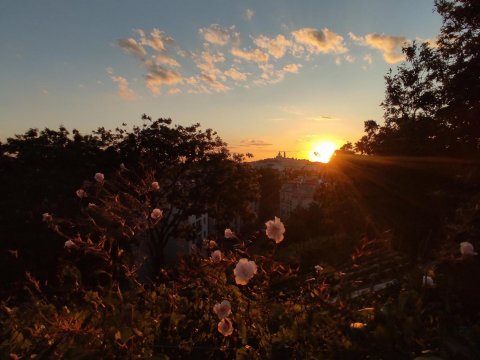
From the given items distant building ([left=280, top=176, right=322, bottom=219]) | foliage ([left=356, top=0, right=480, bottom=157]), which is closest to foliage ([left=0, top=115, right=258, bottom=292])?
foliage ([left=356, top=0, right=480, bottom=157])

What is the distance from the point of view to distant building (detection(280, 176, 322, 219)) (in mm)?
61812

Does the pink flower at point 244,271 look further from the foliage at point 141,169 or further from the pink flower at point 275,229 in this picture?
the foliage at point 141,169

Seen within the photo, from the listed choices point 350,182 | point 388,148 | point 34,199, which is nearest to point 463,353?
point 388,148

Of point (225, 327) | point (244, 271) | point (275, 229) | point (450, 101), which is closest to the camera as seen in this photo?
point (225, 327)

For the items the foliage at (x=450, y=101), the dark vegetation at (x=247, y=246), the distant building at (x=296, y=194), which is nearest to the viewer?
the dark vegetation at (x=247, y=246)

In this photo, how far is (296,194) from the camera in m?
64.1

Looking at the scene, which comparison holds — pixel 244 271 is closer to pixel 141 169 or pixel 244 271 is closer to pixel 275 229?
pixel 275 229

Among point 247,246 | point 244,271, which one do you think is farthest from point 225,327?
point 247,246

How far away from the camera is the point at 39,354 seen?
9.11ft

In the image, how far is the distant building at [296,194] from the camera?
2434 inches

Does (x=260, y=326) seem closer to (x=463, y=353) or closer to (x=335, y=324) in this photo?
(x=335, y=324)

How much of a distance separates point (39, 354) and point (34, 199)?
17916 mm

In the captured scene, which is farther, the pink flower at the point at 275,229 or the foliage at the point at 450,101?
the foliage at the point at 450,101

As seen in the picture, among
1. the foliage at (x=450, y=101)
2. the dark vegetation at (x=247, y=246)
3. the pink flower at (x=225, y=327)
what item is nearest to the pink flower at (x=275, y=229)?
the dark vegetation at (x=247, y=246)
